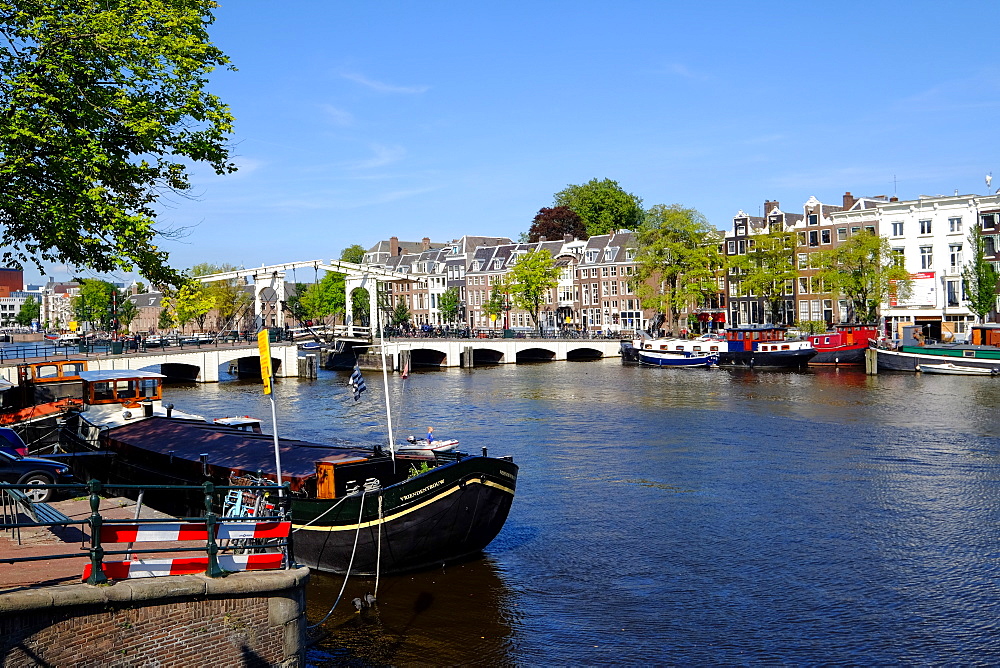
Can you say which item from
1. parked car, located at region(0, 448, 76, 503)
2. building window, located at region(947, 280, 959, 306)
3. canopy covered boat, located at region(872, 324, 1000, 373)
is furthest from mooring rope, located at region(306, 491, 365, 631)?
building window, located at region(947, 280, 959, 306)

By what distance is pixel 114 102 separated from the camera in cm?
2022

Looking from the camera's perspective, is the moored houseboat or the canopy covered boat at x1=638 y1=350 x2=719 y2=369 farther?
the canopy covered boat at x1=638 y1=350 x2=719 y2=369

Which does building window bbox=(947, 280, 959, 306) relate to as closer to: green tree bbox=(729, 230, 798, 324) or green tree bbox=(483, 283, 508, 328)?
green tree bbox=(729, 230, 798, 324)

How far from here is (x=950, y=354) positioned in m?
68.9

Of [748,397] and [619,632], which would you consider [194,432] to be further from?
[748,397]


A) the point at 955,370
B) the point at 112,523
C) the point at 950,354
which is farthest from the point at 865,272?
the point at 112,523

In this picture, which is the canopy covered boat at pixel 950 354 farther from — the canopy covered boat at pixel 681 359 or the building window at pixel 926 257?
the canopy covered boat at pixel 681 359

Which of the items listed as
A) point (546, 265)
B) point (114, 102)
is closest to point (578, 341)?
point (546, 265)

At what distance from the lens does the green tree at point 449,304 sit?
454 feet

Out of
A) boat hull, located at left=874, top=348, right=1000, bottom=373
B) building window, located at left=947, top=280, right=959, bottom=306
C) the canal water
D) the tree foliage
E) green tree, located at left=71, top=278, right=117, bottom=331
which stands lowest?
the canal water

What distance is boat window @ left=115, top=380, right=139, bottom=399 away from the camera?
35688 millimetres

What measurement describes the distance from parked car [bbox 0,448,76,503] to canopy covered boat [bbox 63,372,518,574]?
10.1 feet

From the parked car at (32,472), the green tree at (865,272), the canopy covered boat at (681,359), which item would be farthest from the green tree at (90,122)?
the green tree at (865,272)

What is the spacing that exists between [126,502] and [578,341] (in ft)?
267
